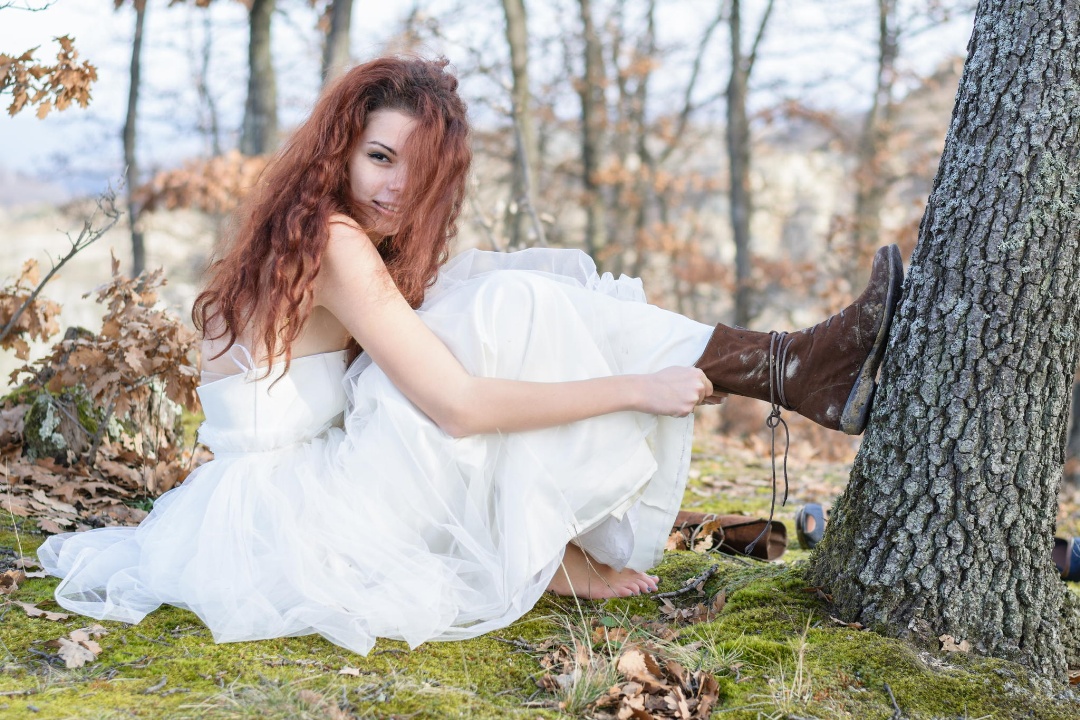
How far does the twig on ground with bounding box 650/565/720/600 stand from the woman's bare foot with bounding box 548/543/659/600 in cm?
5

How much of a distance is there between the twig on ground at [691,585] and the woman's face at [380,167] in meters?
1.48

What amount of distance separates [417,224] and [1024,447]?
6.03 ft

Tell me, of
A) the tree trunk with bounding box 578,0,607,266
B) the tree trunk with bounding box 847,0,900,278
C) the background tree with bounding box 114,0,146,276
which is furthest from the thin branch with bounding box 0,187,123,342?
the tree trunk with bounding box 847,0,900,278

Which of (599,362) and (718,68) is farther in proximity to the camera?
(718,68)

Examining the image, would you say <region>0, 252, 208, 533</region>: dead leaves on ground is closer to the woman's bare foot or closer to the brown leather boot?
the woman's bare foot

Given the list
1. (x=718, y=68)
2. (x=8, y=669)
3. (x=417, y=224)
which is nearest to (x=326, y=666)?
(x=8, y=669)

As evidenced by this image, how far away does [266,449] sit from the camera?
269 centimetres

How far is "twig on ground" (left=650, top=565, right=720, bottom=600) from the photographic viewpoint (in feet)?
9.34

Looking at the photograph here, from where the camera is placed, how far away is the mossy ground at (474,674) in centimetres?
195

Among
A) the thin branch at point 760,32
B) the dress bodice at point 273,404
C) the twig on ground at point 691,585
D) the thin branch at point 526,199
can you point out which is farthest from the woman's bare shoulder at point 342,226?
the thin branch at point 760,32

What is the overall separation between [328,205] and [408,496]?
0.89 metres

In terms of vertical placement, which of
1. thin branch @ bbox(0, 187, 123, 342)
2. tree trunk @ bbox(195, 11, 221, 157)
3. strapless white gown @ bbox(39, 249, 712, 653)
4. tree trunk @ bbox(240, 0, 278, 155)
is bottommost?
strapless white gown @ bbox(39, 249, 712, 653)

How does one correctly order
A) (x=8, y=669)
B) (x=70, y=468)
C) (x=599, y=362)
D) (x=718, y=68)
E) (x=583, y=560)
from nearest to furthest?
(x=8, y=669) → (x=599, y=362) → (x=583, y=560) → (x=70, y=468) → (x=718, y=68)

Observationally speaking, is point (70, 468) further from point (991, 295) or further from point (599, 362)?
point (991, 295)
